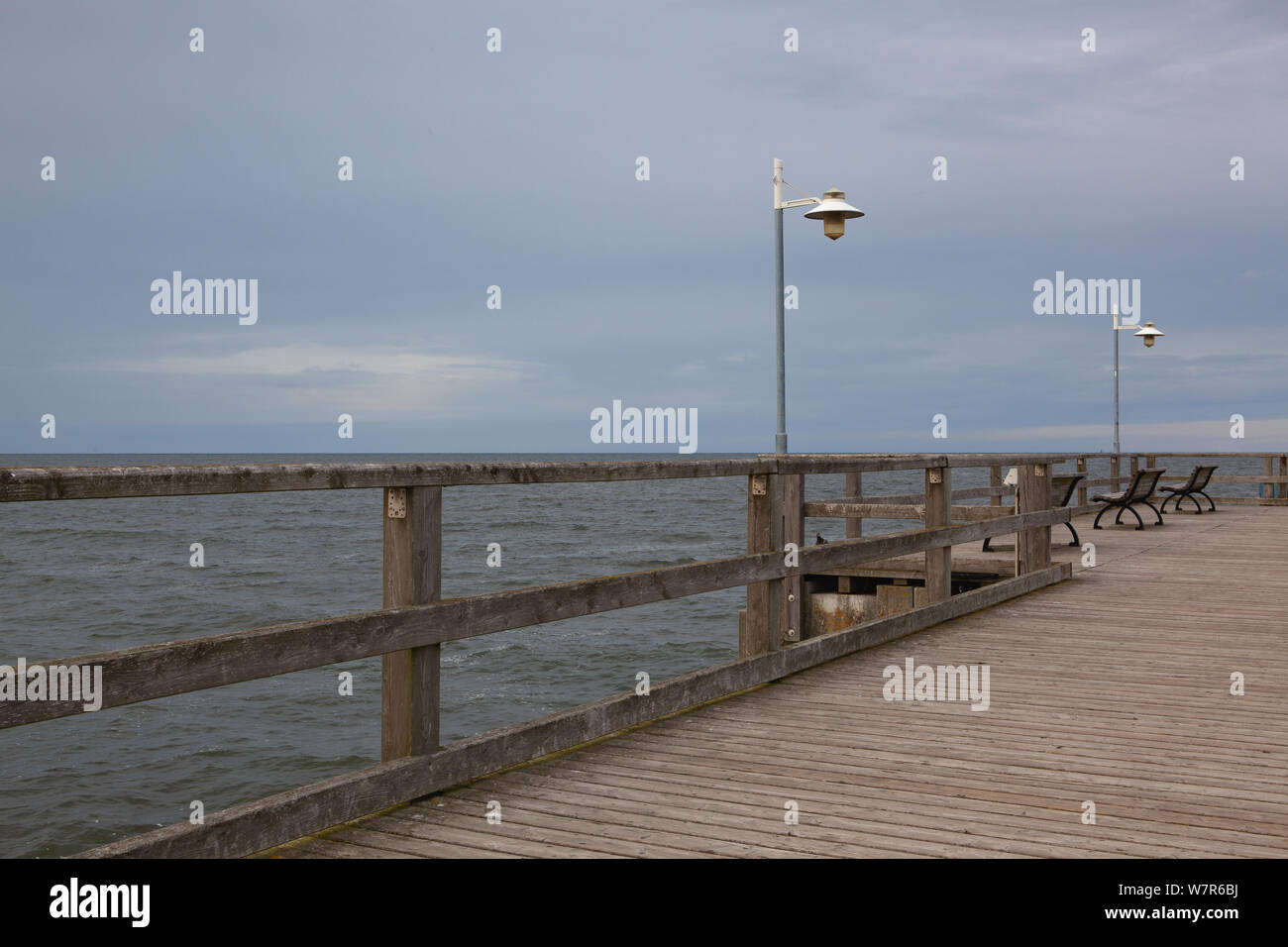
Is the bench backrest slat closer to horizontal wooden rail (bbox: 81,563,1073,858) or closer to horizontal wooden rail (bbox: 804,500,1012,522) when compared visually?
horizontal wooden rail (bbox: 804,500,1012,522)

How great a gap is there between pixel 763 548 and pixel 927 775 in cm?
177

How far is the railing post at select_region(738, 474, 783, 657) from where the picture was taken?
5859 millimetres

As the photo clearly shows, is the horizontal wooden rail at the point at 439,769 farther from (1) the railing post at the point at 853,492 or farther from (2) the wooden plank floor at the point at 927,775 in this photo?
(1) the railing post at the point at 853,492

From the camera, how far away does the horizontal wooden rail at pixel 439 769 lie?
3.15 metres

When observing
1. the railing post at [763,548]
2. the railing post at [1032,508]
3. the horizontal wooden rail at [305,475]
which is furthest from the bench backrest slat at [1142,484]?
the horizontal wooden rail at [305,475]

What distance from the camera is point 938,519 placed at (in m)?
8.05

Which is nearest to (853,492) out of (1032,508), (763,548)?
(1032,508)

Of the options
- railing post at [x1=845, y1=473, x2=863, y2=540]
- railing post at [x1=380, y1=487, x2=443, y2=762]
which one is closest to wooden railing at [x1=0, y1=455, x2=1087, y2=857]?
railing post at [x1=380, y1=487, x2=443, y2=762]

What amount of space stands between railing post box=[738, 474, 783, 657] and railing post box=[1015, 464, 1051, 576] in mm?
4358

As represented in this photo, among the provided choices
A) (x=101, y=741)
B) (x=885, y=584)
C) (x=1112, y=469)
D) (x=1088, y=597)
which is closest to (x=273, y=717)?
(x=101, y=741)
